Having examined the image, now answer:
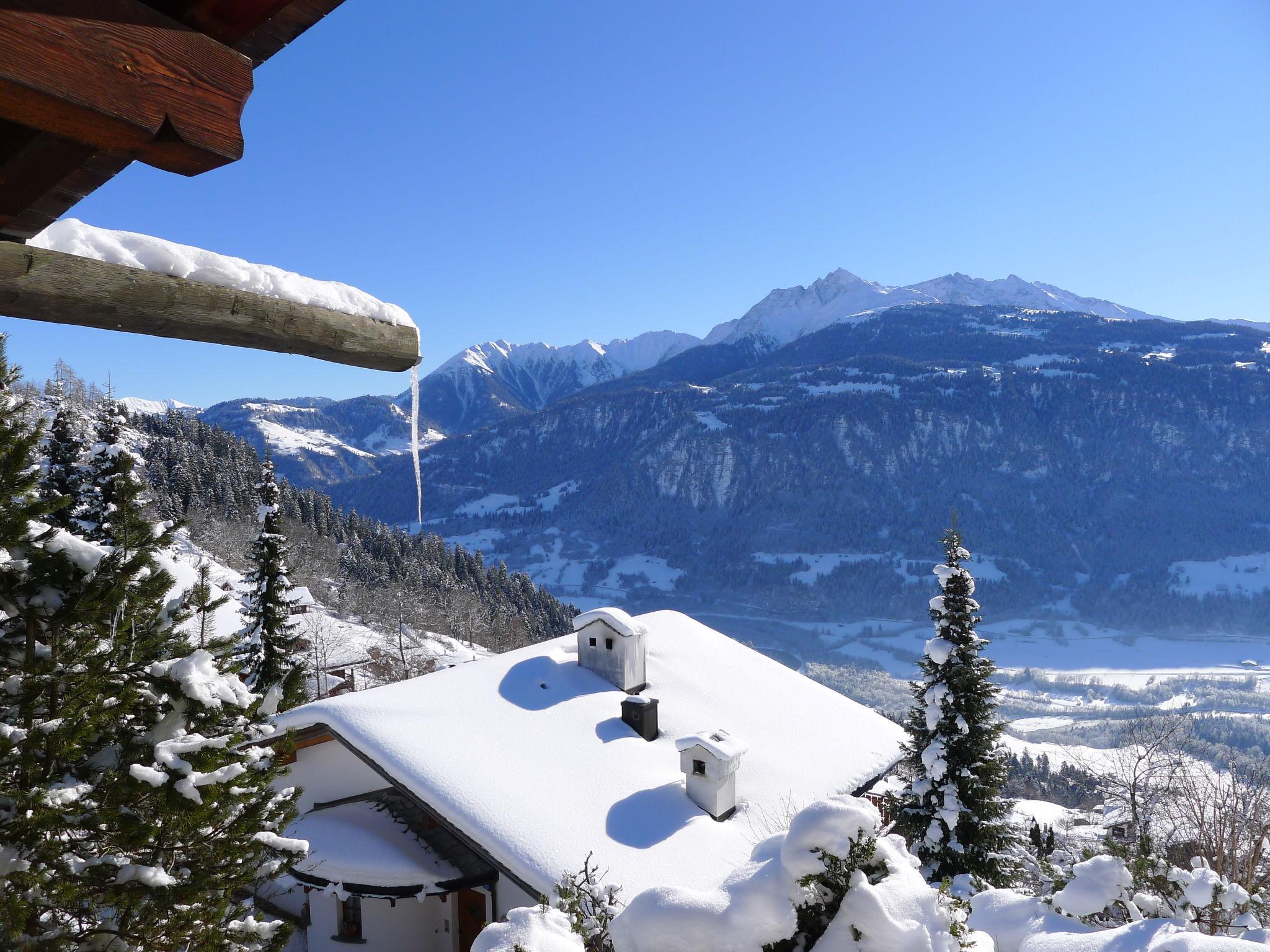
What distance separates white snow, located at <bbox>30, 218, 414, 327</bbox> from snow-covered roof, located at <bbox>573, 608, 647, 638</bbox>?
16.8 metres

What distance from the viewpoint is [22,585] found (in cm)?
625

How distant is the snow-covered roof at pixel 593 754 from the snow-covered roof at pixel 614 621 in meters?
1.45

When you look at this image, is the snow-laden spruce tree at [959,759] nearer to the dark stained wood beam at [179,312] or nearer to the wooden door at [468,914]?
the wooden door at [468,914]

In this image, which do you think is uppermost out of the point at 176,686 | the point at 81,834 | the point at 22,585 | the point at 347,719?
the point at 22,585

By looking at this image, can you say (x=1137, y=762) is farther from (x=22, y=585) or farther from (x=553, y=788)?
(x=22, y=585)

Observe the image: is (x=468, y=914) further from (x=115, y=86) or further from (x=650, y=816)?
(x=115, y=86)

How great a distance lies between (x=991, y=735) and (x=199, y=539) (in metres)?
80.7

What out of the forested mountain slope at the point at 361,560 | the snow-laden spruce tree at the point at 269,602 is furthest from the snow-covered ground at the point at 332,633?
the snow-laden spruce tree at the point at 269,602

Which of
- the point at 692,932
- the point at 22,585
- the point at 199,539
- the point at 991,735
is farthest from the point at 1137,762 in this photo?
the point at 199,539

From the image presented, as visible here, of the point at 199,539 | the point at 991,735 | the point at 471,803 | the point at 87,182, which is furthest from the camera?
the point at 199,539

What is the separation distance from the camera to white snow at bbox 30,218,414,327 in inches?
82.6

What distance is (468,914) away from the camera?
14.4 metres

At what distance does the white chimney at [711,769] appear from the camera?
14.2 meters

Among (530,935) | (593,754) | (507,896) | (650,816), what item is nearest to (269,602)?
(593,754)
